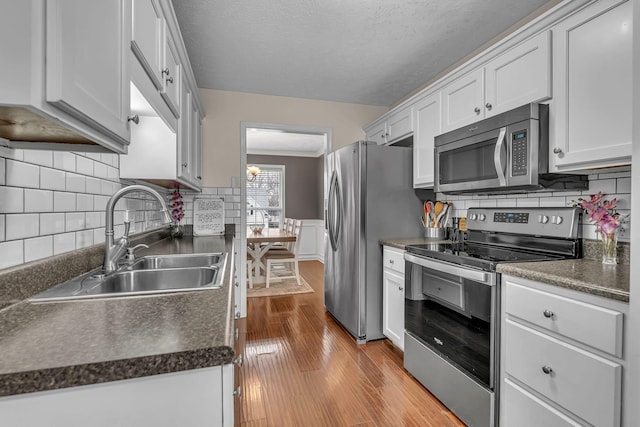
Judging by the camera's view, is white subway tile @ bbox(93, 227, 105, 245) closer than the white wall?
Yes

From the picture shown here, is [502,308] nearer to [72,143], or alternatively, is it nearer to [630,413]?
[630,413]

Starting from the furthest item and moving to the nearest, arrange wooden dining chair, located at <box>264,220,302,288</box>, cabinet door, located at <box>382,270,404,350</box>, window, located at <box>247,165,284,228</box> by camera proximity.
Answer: window, located at <box>247,165,284,228</box> < wooden dining chair, located at <box>264,220,302,288</box> < cabinet door, located at <box>382,270,404,350</box>

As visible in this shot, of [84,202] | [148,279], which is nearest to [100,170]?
[84,202]

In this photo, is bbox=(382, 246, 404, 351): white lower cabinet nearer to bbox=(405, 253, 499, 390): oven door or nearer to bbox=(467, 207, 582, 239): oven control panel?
bbox=(405, 253, 499, 390): oven door

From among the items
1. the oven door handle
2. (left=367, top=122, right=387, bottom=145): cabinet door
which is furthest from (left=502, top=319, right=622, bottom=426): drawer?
(left=367, top=122, right=387, bottom=145): cabinet door

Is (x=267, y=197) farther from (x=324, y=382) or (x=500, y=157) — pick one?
(x=500, y=157)

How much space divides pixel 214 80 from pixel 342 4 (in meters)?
1.61

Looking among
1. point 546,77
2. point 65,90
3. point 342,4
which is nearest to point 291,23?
point 342,4

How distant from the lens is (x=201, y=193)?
321 cm

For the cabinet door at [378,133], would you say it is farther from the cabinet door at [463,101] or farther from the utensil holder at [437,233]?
the utensil holder at [437,233]

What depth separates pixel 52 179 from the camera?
1096 mm

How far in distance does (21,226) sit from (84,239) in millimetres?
384

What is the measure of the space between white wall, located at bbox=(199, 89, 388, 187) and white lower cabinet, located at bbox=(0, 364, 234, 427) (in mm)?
2848

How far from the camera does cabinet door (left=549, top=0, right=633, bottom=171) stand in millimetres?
1279
